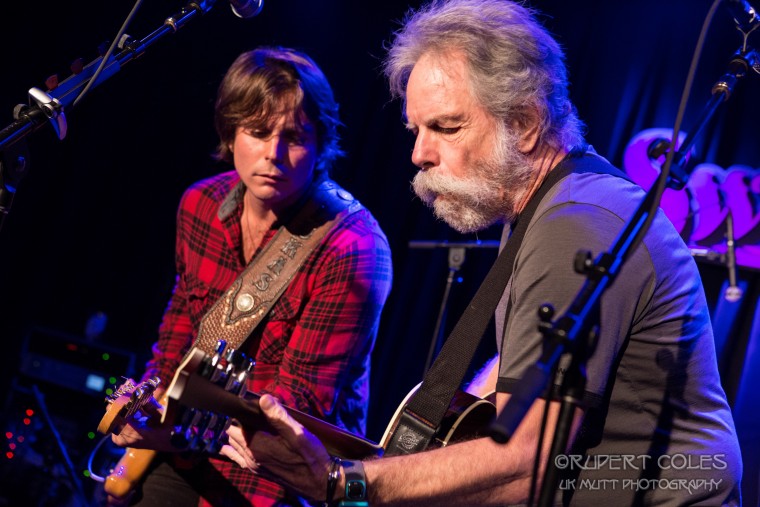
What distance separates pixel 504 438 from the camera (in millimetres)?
1322

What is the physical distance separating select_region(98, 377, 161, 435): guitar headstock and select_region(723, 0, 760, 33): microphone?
206cm

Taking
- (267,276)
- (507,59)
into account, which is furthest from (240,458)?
(507,59)

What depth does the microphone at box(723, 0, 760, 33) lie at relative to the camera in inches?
78.7

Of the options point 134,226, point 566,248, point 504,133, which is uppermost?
point 504,133

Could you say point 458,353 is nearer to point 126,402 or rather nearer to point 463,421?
point 463,421

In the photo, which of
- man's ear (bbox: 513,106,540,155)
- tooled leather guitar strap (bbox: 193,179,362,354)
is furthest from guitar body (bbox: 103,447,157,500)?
man's ear (bbox: 513,106,540,155)

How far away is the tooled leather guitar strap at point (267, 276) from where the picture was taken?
3.20 m

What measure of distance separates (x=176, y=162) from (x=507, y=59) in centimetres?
408

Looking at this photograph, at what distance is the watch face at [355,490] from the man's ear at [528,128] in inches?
43.3

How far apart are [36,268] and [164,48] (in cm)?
198

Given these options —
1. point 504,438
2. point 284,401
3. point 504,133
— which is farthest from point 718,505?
point 284,401

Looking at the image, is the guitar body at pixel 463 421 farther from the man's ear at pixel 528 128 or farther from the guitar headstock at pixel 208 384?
the man's ear at pixel 528 128

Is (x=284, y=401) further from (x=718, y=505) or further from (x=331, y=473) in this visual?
(x=718, y=505)

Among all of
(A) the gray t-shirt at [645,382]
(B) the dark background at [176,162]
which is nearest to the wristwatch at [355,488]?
(A) the gray t-shirt at [645,382]
